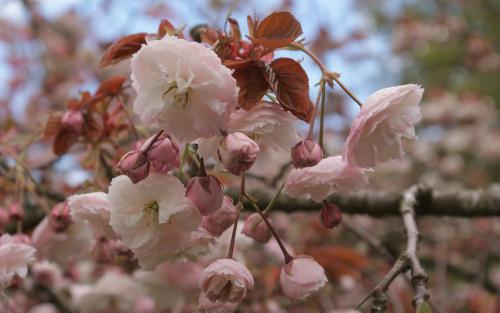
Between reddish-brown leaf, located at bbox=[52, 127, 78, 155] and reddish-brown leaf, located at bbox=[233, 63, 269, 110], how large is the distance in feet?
1.58

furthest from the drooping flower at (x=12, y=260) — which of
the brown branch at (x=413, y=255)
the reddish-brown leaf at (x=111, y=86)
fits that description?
the brown branch at (x=413, y=255)

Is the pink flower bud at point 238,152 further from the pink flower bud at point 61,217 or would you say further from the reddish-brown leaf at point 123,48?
the pink flower bud at point 61,217

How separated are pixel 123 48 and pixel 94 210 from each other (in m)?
0.27

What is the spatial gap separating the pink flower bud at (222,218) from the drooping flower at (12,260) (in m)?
0.33

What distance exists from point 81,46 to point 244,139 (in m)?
4.41

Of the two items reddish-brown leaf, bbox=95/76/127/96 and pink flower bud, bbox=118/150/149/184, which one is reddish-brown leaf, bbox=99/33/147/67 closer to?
reddish-brown leaf, bbox=95/76/127/96

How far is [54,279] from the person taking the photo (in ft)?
6.02

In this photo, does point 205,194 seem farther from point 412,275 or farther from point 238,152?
point 412,275

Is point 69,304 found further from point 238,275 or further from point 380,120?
point 380,120

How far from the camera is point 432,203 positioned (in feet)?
4.92

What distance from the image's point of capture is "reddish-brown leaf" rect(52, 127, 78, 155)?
116 cm

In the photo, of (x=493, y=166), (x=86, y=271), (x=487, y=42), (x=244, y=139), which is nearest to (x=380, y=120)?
(x=244, y=139)

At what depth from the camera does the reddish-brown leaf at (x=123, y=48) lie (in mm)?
967

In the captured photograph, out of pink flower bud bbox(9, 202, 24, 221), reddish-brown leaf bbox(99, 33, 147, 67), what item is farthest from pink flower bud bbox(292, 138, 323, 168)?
pink flower bud bbox(9, 202, 24, 221)
